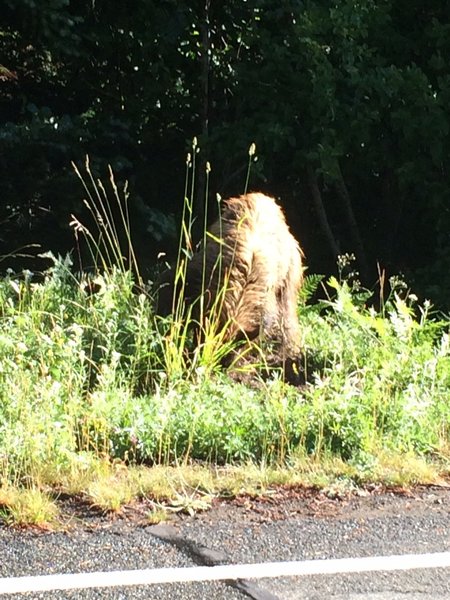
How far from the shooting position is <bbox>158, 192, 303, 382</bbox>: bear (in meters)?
6.85

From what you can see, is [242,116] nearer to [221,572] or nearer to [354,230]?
[354,230]

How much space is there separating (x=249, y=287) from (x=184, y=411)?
1392 mm

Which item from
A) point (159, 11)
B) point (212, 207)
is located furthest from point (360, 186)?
point (159, 11)

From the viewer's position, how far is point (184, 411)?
228 inches

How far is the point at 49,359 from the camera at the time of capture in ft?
20.4

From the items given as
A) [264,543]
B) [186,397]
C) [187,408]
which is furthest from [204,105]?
[264,543]

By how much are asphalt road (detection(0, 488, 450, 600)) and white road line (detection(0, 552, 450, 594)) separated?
0.04 metres

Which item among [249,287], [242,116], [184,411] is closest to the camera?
[184,411]

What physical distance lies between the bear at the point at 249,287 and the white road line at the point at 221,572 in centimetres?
245

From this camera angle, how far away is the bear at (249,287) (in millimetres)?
6850

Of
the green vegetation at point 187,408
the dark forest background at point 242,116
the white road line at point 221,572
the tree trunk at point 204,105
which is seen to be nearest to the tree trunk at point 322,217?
the dark forest background at point 242,116

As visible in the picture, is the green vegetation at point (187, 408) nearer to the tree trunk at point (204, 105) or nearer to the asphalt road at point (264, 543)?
the asphalt road at point (264, 543)

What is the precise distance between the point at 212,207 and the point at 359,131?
7.30ft

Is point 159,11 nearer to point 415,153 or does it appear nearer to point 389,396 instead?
point 415,153
